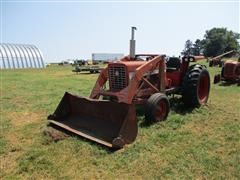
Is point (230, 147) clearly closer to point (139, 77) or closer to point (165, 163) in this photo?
point (165, 163)

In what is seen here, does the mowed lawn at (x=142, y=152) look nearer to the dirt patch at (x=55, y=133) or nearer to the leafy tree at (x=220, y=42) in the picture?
the dirt patch at (x=55, y=133)

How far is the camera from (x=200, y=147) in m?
4.84

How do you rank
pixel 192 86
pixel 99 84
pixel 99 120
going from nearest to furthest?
pixel 99 120 < pixel 99 84 < pixel 192 86

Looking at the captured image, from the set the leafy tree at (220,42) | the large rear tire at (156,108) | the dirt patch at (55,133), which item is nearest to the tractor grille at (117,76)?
the large rear tire at (156,108)

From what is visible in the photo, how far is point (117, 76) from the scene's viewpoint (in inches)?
245

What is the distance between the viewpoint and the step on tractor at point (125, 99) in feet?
16.6

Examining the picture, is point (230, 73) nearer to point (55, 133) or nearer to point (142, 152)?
point (142, 152)

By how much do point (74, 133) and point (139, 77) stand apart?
1653 mm

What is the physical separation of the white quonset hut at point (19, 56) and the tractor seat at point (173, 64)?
1601 inches

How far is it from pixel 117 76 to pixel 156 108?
106 cm

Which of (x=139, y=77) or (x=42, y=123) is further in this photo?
(x=42, y=123)

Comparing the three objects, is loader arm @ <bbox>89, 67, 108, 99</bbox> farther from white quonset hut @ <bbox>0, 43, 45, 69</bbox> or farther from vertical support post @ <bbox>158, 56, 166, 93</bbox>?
white quonset hut @ <bbox>0, 43, 45, 69</bbox>

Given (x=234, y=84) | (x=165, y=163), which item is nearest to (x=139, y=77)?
(x=165, y=163)

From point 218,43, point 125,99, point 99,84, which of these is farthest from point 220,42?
point 125,99
